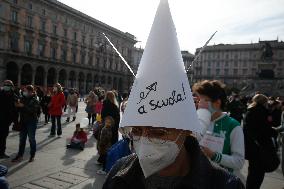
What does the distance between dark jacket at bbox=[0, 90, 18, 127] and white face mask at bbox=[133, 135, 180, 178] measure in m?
6.51

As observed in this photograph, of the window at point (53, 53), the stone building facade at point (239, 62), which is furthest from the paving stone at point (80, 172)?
the stone building facade at point (239, 62)

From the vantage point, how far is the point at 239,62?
92500mm

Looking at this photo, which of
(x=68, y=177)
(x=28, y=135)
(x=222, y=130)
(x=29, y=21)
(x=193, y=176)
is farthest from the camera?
(x=29, y=21)

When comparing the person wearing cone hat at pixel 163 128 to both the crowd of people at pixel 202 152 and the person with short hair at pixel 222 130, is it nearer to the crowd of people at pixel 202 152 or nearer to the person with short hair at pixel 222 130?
the crowd of people at pixel 202 152

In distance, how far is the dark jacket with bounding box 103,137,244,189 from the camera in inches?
57.0

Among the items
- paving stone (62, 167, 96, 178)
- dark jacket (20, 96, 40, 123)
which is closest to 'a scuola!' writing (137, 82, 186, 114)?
paving stone (62, 167, 96, 178)

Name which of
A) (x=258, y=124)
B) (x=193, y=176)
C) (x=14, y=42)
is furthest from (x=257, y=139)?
(x=14, y=42)

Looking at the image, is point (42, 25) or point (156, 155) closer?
point (156, 155)

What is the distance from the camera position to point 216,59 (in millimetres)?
95812

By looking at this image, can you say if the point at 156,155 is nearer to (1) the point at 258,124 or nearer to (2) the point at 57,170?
(1) the point at 258,124

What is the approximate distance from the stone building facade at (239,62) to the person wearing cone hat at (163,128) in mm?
83330

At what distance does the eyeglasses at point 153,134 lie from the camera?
5.17ft

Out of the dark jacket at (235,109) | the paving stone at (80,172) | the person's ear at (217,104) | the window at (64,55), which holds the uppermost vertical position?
the window at (64,55)

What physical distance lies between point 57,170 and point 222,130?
4417 millimetres
